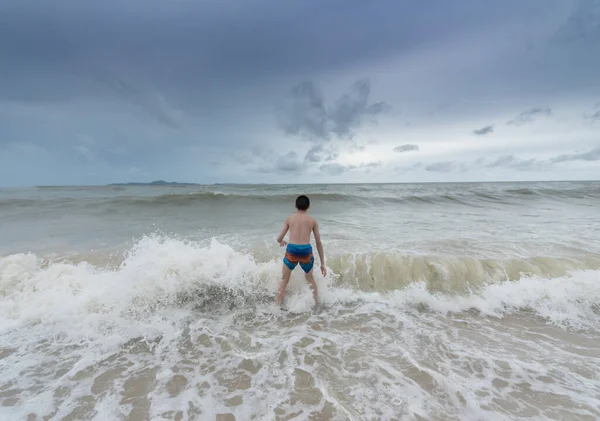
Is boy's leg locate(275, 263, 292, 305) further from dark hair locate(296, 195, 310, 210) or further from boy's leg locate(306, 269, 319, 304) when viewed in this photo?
dark hair locate(296, 195, 310, 210)

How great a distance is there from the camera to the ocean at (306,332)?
2857 mm

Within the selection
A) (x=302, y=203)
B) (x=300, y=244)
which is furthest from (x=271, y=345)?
(x=302, y=203)

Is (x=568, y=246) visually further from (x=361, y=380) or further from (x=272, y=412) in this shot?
(x=272, y=412)

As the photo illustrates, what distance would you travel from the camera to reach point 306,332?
4.23 metres

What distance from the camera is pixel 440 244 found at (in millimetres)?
8102

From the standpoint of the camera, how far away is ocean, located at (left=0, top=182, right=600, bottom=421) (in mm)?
2857

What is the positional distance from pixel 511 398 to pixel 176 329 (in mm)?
4437

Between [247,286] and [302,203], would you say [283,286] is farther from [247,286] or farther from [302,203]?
[302,203]

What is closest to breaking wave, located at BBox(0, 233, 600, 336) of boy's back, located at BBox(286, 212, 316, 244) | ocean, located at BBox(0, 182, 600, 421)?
ocean, located at BBox(0, 182, 600, 421)

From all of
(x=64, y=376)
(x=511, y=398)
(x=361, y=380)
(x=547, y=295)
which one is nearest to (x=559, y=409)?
(x=511, y=398)

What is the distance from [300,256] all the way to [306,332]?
1.35m

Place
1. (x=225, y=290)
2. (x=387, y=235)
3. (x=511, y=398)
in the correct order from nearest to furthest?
→ (x=511, y=398) < (x=225, y=290) < (x=387, y=235)

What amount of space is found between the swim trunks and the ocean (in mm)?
697

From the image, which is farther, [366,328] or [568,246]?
[568,246]
